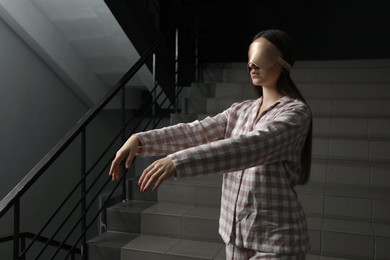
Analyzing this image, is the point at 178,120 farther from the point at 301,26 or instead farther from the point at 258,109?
the point at 301,26

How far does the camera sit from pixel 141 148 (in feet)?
3.51

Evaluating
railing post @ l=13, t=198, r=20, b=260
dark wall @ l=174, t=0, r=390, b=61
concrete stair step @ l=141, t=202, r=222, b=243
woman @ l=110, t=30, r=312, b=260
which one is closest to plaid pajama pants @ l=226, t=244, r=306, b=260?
woman @ l=110, t=30, r=312, b=260

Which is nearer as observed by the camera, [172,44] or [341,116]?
[341,116]

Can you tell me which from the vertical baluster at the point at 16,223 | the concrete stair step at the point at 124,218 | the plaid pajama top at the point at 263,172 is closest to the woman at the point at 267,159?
the plaid pajama top at the point at 263,172

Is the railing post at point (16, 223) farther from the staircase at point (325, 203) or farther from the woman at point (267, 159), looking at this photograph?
the woman at point (267, 159)

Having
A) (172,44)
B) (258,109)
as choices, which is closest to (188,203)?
(258,109)

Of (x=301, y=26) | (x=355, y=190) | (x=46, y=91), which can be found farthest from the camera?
(x=301, y=26)

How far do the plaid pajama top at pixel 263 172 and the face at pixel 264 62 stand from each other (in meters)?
0.08

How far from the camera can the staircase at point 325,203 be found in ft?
7.64

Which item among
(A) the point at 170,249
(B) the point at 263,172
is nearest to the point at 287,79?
(B) the point at 263,172

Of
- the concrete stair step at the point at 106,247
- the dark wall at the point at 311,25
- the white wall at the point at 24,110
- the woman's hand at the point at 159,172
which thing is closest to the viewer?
the woman's hand at the point at 159,172

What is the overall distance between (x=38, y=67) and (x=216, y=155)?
11.1 ft

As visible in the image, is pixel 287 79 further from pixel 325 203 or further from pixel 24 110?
pixel 24 110

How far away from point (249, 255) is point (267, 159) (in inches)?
12.3
